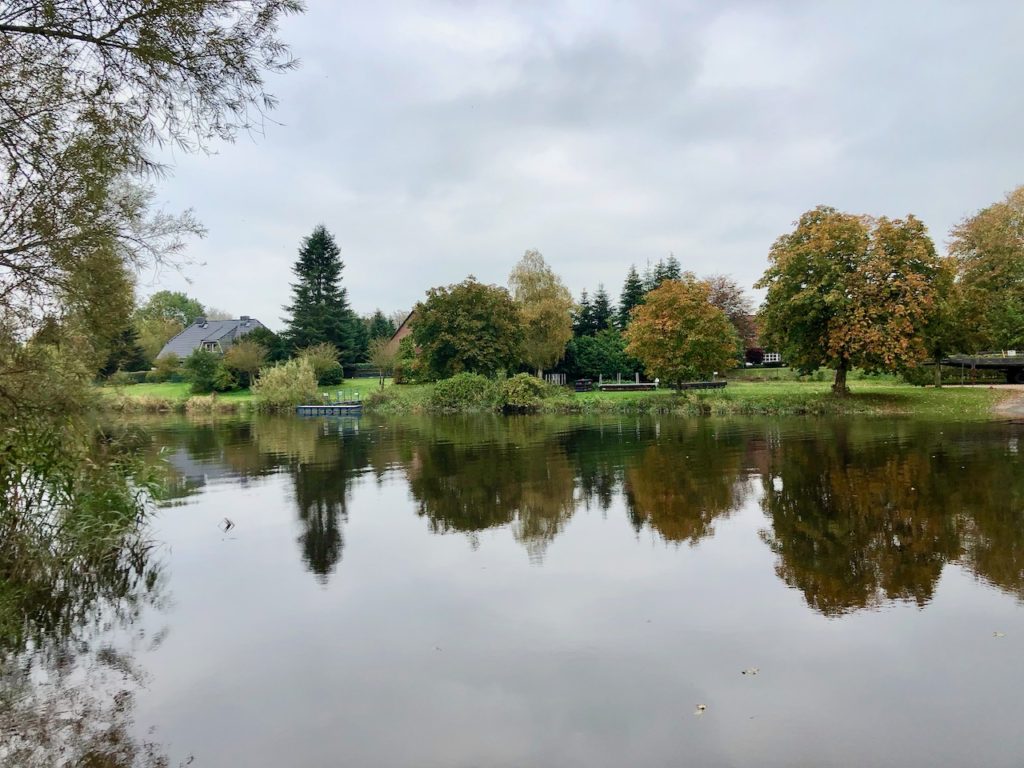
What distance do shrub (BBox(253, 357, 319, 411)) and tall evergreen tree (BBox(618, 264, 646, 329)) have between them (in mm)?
28015

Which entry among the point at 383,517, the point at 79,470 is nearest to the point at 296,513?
the point at 383,517

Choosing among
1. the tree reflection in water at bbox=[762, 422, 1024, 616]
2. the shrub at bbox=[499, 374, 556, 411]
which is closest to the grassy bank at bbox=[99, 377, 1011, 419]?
the shrub at bbox=[499, 374, 556, 411]

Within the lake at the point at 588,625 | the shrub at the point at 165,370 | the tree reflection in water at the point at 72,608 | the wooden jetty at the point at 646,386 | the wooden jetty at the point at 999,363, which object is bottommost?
the lake at the point at 588,625

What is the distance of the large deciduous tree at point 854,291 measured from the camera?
1244 inches

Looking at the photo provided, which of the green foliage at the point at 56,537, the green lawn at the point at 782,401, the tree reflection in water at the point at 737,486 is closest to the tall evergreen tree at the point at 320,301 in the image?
the green lawn at the point at 782,401

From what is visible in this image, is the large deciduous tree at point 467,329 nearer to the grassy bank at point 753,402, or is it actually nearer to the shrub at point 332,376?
the grassy bank at point 753,402

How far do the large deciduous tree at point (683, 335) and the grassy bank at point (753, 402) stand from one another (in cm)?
183

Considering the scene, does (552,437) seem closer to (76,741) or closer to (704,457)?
(704,457)

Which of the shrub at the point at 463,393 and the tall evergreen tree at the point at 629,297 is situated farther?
the tall evergreen tree at the point at 629,297

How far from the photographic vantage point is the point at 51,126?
6.85m

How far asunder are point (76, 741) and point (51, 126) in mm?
5593

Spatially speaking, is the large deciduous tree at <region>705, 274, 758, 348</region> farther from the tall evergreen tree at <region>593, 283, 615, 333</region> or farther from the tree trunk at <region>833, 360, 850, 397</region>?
the tree trunk at <region>833, 360, 850, 397</region>

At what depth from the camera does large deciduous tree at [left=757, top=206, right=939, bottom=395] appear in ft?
104

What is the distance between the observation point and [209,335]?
7544 centimetres
